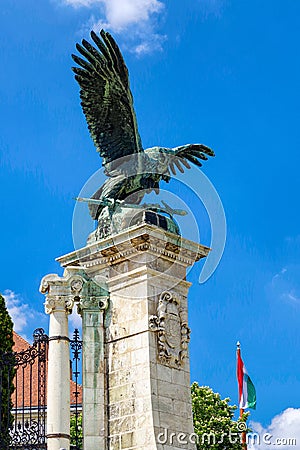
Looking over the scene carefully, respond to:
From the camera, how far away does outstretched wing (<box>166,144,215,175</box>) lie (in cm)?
1154

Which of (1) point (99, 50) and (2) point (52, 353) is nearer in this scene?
(2) point (52, 353)

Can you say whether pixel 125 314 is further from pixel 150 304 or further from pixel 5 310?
pixel 5 310

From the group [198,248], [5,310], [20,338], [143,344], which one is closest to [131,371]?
[143,344]

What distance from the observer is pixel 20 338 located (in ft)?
86.4

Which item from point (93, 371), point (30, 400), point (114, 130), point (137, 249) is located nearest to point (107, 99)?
point (114, 130)

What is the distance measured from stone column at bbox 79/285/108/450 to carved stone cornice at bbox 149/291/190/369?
834mm

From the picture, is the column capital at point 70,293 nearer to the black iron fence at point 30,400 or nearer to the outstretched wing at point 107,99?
the black iron fence at point 30,400

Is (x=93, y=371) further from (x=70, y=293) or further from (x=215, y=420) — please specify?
(x=215, y=420)

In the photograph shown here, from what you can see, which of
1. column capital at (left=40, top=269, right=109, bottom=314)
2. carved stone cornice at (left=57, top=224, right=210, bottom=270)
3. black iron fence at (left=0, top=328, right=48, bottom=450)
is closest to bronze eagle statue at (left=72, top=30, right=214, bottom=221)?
carved stone cornice at (left=57, top=224, right=210, bottom=270)

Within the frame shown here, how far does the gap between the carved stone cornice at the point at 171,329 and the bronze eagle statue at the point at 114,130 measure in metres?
1.58

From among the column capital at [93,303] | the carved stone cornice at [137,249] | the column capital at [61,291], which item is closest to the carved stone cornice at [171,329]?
the carved stone cornice at [137,249]

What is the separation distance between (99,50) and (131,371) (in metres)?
4.42

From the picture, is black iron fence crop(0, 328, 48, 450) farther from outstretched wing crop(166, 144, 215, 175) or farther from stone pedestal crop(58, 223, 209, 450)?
outstretched wing crop(166, 144, 215, 175)

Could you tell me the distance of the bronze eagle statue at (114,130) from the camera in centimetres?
1115
